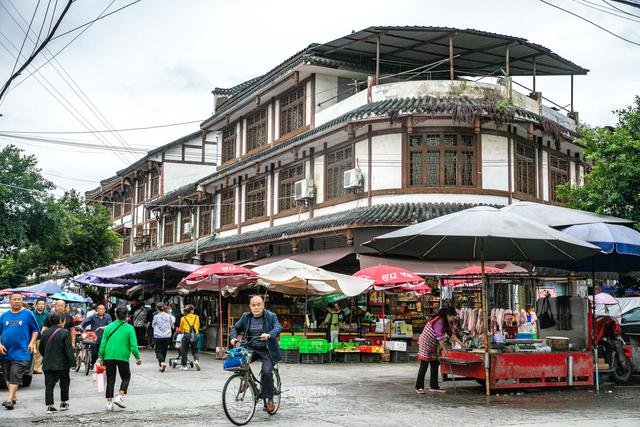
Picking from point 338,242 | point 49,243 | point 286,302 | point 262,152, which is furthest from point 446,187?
point 49,243

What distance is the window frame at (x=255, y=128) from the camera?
32969 mm

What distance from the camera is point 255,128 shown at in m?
34.1

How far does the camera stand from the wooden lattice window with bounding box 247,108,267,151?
33.0 metres

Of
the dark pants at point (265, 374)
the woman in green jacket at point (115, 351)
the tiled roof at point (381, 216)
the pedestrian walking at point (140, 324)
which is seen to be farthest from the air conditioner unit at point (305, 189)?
the dark pants at point (265, 374)

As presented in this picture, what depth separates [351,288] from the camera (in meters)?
20.1

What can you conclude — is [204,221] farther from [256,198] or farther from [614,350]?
[614,350]

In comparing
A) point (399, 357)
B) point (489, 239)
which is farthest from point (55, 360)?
point (399, 357)

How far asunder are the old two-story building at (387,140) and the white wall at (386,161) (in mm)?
35

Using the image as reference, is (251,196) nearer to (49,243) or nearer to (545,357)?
(49,243)

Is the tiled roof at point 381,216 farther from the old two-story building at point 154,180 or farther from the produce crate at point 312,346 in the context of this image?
the old two-story building at point 154,180

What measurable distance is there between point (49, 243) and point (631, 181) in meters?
25.4

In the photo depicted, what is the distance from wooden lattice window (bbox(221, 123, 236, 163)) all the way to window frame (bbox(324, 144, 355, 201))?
989 cm

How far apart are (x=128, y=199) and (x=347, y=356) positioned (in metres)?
35.4

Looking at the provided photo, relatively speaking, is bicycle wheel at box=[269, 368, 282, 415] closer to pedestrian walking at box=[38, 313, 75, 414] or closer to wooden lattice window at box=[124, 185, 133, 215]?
pedestrian walking at box=[38, 313, 75, 414]
